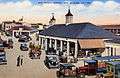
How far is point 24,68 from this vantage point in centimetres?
489

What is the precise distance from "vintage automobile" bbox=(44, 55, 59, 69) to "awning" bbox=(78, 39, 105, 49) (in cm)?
39

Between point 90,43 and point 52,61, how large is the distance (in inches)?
23.0

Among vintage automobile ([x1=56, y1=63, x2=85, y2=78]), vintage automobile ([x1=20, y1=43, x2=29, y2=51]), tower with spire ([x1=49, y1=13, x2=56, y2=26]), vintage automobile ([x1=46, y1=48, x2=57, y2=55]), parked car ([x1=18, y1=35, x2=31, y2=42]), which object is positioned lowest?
vintage automobile ([x1=56, y1=63, x2=85, y2=78])

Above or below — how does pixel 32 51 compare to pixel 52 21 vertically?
below

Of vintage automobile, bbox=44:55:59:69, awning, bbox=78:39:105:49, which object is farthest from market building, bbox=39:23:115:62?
vintage automobile, bbox=44:55:59:69

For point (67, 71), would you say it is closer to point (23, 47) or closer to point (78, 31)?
point (78, 31)

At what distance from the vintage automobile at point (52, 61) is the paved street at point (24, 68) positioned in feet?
0.19

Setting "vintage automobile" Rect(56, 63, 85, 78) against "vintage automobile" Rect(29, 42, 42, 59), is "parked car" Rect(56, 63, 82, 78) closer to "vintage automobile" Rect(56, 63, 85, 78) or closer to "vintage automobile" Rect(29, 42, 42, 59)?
"vintage automobile" Rect(56, 63, 85, 78)

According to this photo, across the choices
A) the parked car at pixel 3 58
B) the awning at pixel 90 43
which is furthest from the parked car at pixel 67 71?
the parked car at pixel 3 58

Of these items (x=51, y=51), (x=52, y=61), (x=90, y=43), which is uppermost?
(x=90, y=43)

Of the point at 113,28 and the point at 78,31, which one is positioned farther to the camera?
the point at 113,28

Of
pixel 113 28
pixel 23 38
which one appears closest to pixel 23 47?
pixel 23 38

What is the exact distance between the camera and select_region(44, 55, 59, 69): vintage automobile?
16.1ft

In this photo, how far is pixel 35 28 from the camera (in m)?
4.93
